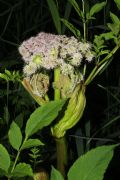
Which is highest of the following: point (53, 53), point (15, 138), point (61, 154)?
point (53, 53)

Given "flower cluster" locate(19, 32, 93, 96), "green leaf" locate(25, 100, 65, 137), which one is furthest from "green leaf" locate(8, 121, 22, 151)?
"flower cluster" locate(19, 32, 93, 96)

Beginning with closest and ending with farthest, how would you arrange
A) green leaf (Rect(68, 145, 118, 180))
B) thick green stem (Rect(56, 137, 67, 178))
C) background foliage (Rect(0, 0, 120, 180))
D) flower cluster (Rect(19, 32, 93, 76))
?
1. green leaf (Rect(68, 145, 118, 180))
2. flower cluster (Rect(19, 32, 93, 76))
3. thick green stem (Rect(56, 137, 67, 178))
4. background foliage (Rect(0, 0, 120, 180))

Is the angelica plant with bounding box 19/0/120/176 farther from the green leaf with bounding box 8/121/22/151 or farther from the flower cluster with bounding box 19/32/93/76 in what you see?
the green leaf with bounding box 8/121/22/151

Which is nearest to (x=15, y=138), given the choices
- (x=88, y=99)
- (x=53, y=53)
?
(x=53, y=53)

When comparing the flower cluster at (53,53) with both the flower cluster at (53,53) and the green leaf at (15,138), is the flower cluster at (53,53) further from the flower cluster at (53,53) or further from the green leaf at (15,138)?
the green leaf at (15,138)

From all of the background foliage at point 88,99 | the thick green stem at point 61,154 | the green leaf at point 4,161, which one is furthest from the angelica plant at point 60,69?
the green leaf at point 4,161

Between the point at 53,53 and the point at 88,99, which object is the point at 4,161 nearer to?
the point at 53,53
